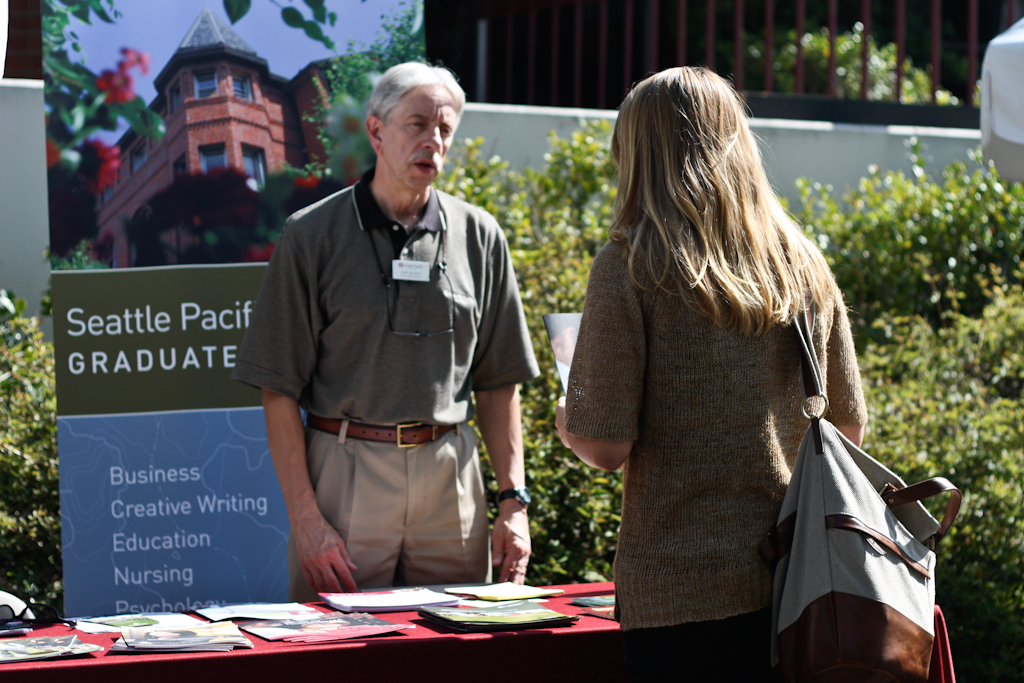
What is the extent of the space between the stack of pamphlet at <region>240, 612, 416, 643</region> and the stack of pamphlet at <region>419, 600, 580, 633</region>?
0.08m

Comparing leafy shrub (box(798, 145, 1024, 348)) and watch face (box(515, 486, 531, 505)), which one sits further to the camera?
leafy shrub (box(798, 145, 1024, 348))

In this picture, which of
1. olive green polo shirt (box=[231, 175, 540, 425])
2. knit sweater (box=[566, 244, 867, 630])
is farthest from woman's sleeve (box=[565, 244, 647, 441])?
olive green polo shirt (box=[231, 175, 540, 425])

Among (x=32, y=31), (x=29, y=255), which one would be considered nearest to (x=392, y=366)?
(x=32, y=31)

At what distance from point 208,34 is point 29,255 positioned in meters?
2.22

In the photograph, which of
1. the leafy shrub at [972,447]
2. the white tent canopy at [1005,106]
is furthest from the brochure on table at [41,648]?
the white tent canopy at [1005,106]

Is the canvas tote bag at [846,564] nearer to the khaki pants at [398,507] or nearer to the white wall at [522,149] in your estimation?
the khaki pants at [398,507]

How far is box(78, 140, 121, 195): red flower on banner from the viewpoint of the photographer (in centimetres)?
307

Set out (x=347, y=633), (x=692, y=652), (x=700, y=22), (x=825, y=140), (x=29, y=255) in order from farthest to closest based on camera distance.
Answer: (x=700, y=22) < (x=825, y=140) < (x=29, y=255) < (x=347, y=633) < (x=692, y=652)

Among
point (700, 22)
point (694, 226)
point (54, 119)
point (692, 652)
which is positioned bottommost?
point (692, 652)

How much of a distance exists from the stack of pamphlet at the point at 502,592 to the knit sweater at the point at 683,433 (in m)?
0.58

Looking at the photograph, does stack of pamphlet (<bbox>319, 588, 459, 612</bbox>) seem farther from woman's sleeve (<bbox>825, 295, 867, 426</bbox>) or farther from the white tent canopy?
the white tent canopy

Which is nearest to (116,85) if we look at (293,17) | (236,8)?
(236,8)

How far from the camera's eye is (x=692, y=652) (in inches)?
63.3

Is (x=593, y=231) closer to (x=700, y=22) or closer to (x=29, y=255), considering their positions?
(x=29, y=255)
